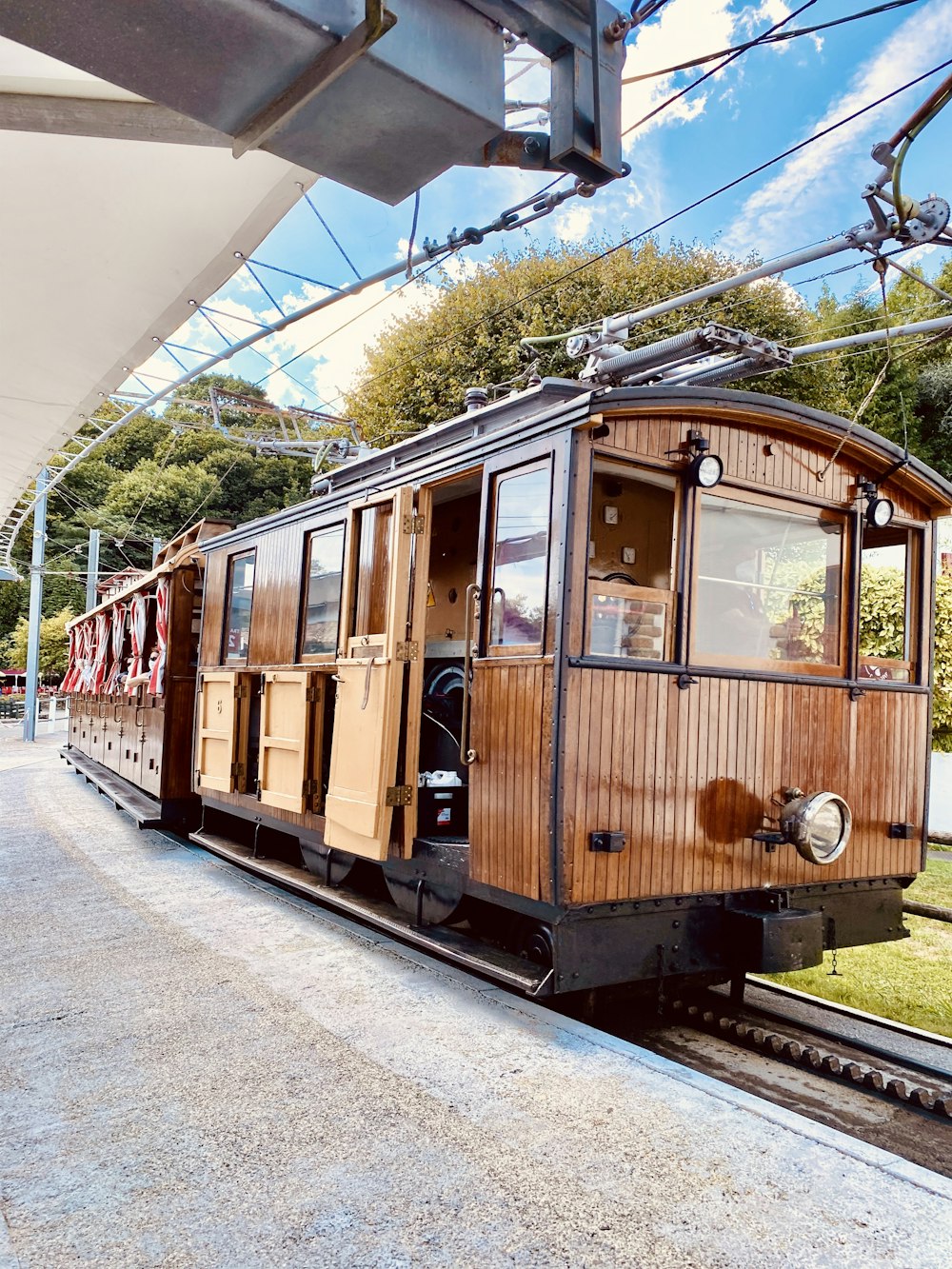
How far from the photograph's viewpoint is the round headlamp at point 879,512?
490cm

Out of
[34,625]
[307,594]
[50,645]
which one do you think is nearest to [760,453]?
[307,594]

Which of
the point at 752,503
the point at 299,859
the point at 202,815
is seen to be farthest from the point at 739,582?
the point at 202,815

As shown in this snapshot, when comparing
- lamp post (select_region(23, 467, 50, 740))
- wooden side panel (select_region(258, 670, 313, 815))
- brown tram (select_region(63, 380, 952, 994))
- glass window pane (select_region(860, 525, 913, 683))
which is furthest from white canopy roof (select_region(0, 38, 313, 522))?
lamp post (select_region(23, 467, 50, 740))

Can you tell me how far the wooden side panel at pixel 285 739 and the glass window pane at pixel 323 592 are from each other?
0.25m

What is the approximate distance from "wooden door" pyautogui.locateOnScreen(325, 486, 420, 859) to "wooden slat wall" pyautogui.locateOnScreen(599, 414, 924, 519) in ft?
4.75

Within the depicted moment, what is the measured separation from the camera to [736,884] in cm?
435

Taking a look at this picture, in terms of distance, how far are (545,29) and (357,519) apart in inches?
144

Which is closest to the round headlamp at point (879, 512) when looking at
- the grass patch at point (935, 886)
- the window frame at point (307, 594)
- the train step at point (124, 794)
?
the window frame at point (307, 594)

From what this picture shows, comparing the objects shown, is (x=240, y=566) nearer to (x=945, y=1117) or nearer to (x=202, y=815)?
(x=202, y=815)

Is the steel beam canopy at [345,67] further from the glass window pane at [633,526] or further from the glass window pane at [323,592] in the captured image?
the glass window pane at [323,592]

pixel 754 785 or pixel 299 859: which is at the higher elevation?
pixel 754 785

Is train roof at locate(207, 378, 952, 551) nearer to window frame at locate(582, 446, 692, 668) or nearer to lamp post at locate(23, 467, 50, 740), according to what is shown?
window frame at locate(582, 446, 692, 668)

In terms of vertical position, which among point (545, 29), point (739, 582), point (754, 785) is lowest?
point (754, 785)

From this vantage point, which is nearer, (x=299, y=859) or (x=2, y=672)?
(x=299, y=859)
